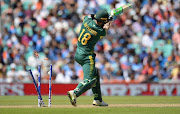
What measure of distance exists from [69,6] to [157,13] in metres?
4.29

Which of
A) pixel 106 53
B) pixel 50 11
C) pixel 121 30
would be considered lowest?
pixel 106 53

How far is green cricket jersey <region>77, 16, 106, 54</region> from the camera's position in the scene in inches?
340

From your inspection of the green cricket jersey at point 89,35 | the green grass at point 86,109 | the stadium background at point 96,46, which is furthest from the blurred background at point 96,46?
the green cricket jersey at point 89,35

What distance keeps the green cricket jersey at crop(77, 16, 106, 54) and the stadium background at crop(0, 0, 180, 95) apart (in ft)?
23.2

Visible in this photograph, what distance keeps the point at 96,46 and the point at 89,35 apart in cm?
901

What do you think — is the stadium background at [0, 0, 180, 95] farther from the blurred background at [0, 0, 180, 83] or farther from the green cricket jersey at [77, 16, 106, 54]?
the green cricket jersey at [77, 16, 106, 54]

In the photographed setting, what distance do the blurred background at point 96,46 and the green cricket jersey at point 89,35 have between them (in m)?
7.06

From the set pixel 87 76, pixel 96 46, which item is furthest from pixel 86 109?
pixel 96 46

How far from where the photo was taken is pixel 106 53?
17.5 metres

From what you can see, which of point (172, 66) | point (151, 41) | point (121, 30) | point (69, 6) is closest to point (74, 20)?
point (69, 6)

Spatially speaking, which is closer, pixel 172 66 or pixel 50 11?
pixel 172 66

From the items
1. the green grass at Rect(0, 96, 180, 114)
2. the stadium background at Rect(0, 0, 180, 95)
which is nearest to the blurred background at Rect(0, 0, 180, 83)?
the stadium background at Rect(0, 0, 180, 95)

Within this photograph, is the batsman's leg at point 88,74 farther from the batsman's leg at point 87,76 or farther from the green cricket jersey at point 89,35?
the green cricket jersey at point 89,35

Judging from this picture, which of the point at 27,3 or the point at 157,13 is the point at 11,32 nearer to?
the point at 27,3
